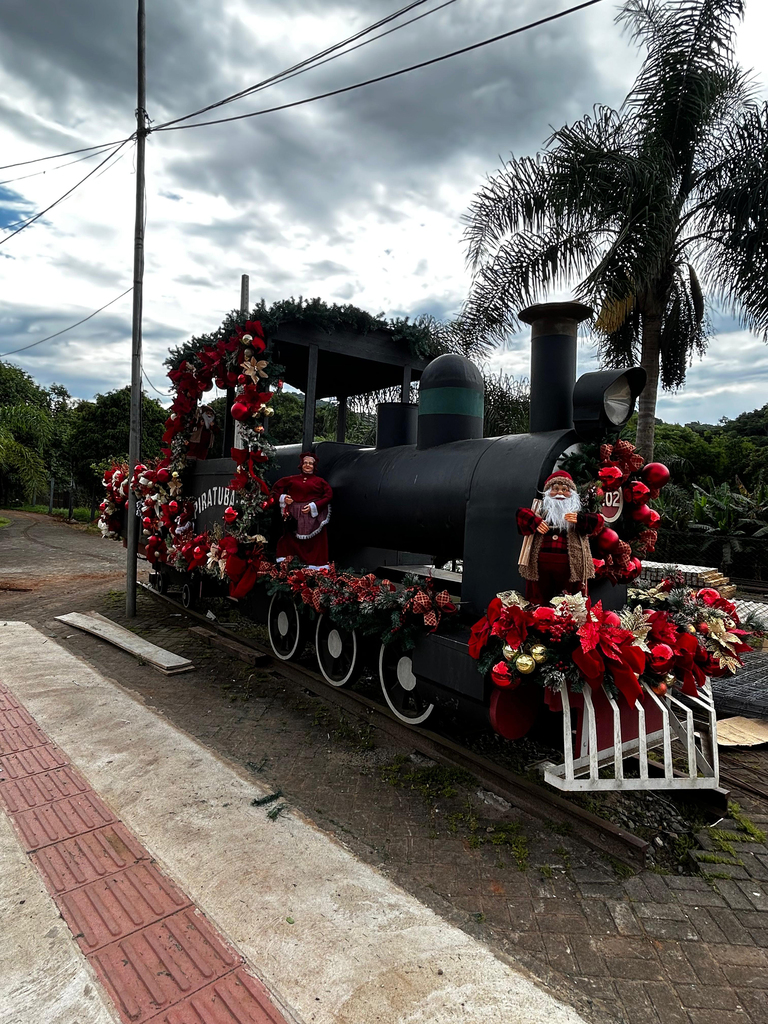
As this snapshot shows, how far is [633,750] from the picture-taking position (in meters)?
3.81

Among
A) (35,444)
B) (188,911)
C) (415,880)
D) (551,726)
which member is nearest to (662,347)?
(551,726)

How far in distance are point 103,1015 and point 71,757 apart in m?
2.42

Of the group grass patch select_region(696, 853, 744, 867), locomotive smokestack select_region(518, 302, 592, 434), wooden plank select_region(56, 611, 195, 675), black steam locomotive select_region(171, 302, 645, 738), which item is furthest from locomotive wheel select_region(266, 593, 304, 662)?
grass patch select_region(696, 853, 744, 867)

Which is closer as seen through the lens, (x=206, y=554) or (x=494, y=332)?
(x=206, y=554)

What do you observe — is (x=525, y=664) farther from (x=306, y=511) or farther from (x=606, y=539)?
(x=306, y=511)

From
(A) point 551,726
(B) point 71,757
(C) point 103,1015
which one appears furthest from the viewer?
(B) point 71,757

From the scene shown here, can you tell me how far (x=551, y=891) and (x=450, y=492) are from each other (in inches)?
98.7

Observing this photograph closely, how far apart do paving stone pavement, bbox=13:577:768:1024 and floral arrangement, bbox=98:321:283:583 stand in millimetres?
1926

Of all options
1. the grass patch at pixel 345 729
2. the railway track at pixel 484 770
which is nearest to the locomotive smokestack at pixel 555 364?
the railway track at pixel 484 770

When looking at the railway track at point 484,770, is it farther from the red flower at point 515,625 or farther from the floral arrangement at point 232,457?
the floral arrangement at point 232,457

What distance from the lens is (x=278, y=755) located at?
180 inches

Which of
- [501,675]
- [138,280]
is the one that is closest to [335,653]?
Answer: [501,675]

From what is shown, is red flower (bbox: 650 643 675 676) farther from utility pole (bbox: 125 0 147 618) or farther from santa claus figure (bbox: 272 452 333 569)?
utility pole (bbox: 125 0 147 618)

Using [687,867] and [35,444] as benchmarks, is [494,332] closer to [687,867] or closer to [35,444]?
[687,867]
